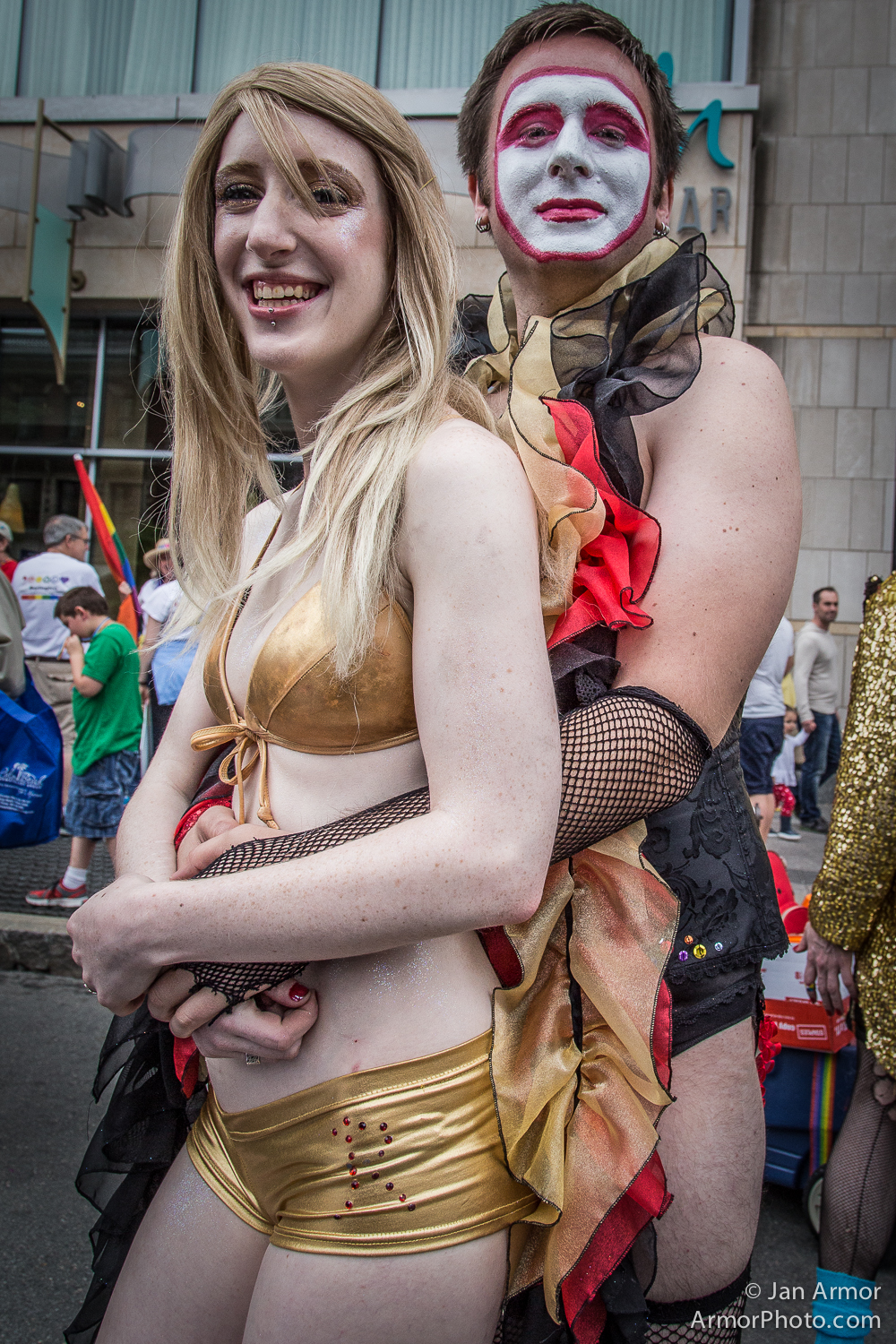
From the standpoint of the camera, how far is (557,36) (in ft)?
5.44

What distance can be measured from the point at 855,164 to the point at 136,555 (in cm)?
863

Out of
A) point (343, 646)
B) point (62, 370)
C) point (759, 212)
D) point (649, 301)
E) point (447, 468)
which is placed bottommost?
point (343, 646)

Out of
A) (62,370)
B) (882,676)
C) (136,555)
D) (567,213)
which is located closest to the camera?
(567,213)

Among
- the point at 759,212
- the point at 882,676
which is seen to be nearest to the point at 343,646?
the point at 882,676

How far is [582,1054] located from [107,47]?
1214cm

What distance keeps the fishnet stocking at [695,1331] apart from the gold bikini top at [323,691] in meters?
0.84

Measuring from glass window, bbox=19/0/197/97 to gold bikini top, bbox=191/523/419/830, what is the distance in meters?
11.3

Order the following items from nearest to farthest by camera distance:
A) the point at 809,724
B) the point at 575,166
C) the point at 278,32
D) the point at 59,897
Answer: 1. the point at 575,166
2. the point at 59,897
3. the point at 809,724
4. the point at 278,32

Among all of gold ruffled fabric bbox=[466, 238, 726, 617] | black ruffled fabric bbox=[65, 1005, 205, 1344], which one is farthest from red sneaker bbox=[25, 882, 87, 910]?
gold ruffled fabric bbox=[466, 238, 726, 617]

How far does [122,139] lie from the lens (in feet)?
33.5

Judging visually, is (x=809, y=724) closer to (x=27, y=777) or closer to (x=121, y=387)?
(x=27, y=777)

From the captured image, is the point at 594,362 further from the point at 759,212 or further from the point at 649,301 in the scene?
the point at 759,212

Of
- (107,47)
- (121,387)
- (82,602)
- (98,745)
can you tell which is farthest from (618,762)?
(107,47)

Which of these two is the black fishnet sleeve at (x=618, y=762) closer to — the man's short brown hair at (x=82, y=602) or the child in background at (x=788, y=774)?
the man's short brown hair at (x=82, y=602)
